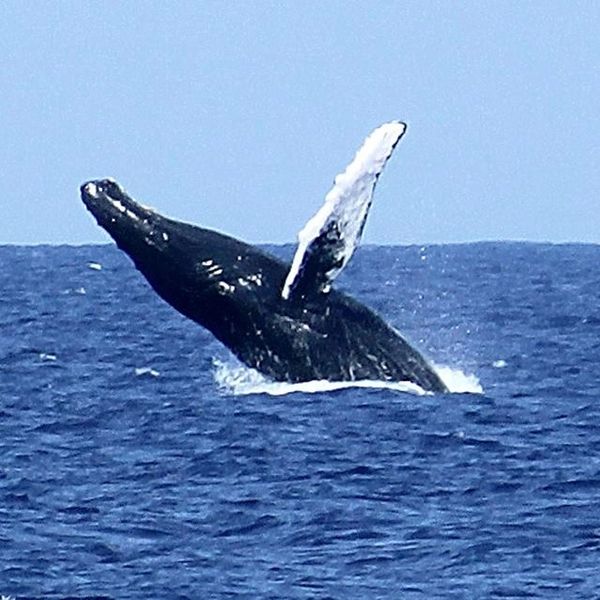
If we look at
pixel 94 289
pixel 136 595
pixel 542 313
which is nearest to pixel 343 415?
pixel 136 595

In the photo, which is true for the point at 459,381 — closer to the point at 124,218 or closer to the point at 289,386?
the point at 289,386

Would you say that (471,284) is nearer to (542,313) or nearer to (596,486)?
(542,313)

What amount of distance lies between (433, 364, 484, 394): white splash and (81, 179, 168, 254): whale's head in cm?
352

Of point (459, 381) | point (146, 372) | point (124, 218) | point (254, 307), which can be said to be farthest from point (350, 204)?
point (146, 372)

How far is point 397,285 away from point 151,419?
104 ft

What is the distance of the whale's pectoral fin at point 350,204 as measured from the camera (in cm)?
1581

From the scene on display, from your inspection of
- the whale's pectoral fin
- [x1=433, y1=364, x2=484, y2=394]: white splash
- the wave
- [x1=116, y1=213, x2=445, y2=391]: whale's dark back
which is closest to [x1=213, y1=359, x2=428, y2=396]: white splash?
the wave

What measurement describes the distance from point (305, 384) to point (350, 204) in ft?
7.79

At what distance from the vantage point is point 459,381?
2072 cm

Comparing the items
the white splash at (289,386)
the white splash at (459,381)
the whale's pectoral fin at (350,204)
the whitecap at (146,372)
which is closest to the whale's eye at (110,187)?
the whale's pectoral fin at (350,204)

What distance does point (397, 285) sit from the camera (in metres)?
50.1

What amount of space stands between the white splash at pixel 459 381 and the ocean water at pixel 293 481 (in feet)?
0.18

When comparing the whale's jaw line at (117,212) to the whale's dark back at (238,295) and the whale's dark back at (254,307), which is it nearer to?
the whale's dark back at (238,295)

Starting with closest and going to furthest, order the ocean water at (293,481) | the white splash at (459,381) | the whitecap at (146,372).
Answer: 1. the ocean water at (293,481)
2. the white splash at (459,381)
3. the whitecap at (146,372)
